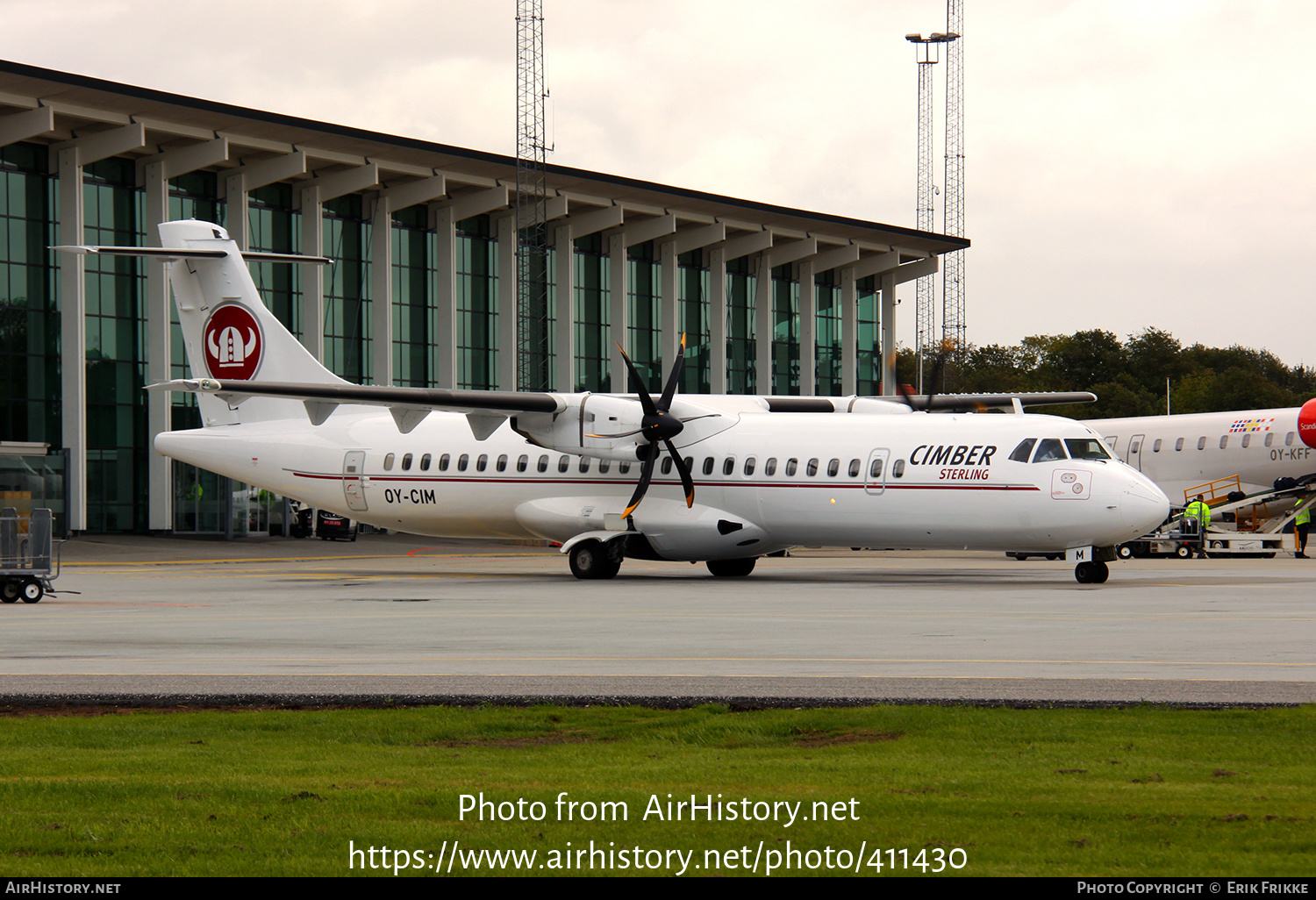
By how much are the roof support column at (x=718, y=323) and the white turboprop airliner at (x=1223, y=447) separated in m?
29.7

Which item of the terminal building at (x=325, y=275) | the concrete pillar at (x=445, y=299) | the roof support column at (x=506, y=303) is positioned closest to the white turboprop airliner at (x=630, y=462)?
the terminal building at (x=325, y=275)

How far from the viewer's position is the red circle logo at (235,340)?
32188 millimetres

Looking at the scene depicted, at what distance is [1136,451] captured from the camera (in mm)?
45875

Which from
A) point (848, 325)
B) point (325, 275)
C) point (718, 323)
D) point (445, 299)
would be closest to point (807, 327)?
point (848, 325)

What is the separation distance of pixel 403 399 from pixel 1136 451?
2845 cm

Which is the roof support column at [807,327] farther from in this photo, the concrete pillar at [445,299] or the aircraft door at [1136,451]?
the aircraft door at [1136,451]

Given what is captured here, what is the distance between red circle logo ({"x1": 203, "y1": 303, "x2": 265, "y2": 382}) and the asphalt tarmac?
548 centimetres

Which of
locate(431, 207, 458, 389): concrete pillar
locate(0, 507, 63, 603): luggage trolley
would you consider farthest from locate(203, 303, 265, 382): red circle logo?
locate(431, 207, 458, 389): concrete pillar

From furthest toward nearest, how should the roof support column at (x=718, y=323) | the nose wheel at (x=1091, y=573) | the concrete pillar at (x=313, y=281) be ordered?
the roof support column at (x=718, y=323), the concrete pillar at (x=313, y=281), the nose wheel at (x=1091, y=573)

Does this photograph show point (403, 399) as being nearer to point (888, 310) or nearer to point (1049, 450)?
point (1049, 450)

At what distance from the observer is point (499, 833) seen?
20.4ft

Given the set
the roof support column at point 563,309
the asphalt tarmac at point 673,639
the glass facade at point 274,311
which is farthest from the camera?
the roof support column at point 563,309

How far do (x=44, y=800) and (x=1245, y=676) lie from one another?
9110 mm
